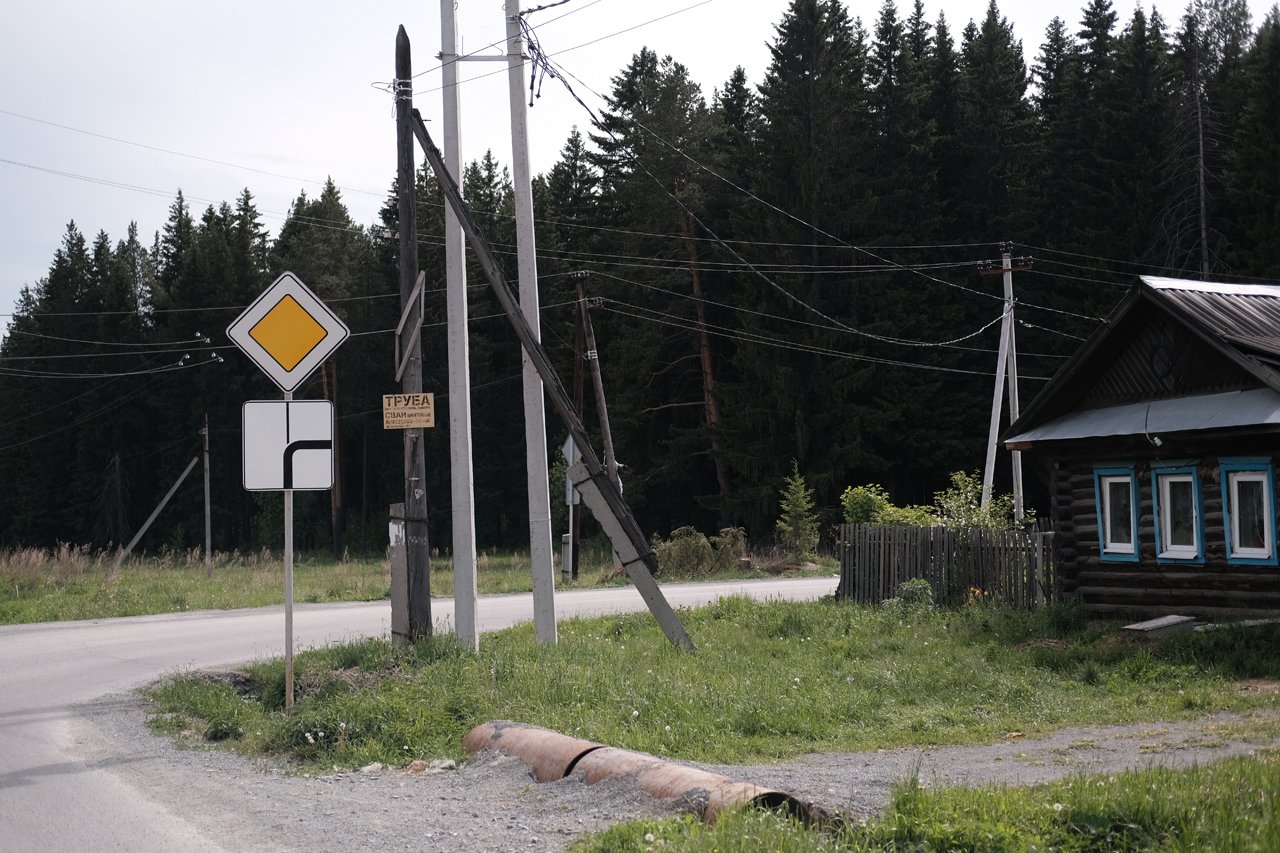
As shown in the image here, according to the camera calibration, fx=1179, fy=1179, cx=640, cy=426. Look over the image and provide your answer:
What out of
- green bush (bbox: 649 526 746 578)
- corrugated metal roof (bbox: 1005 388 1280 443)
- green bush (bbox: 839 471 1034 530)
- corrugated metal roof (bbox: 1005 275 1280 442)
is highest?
corrugated metal roof (bbox: 1005 275 1280 442)

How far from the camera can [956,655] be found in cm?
1390

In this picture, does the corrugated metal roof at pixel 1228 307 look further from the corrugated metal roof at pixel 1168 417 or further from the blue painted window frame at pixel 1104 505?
the blue painted window frame at pixel 1104 505

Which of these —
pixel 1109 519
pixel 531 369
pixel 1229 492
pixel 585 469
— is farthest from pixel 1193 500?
pixel 531 369

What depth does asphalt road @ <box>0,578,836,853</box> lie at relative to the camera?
7.09m

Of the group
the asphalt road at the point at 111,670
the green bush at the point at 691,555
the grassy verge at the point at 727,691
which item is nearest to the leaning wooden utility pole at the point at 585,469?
the grassy verge at the point at 727,691

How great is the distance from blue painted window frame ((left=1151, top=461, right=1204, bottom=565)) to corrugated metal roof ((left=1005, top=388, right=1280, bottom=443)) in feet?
2.18

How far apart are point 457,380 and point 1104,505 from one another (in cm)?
990

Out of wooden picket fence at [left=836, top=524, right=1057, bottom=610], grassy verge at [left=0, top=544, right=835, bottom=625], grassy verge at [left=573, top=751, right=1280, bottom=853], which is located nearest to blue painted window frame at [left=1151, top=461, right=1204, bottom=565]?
wooden picket fence at [left=836, top=524, right=1057, bottom=610]

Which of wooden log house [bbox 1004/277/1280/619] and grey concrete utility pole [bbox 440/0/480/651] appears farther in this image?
wooden log house [bbox 1004/277/1280/619]

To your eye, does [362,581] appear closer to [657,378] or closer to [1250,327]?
[1250,327]

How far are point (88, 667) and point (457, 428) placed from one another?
598 cm

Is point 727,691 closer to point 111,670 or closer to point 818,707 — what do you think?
point 818,707

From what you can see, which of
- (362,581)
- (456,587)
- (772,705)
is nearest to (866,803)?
(772,705)

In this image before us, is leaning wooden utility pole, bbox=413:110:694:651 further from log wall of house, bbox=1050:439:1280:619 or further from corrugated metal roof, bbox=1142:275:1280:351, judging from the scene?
corrugated metal roof, bbox=1142:275:1280:351
